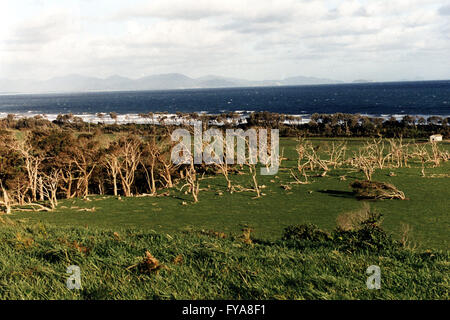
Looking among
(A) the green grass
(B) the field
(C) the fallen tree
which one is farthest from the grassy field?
(A) the green grass

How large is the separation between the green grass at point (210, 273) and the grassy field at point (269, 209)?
11.0 meters

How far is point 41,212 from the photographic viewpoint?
2498cm

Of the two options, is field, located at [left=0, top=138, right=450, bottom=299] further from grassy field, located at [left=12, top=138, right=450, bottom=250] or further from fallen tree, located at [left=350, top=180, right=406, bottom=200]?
fallen tree, located at [left=350, top=180, right=406, bottom=200]

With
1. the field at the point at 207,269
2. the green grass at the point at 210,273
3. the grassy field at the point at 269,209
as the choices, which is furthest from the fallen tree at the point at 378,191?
the green grass at the point at 210,273

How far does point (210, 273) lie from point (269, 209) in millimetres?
19963

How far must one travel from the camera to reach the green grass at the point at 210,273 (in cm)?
429

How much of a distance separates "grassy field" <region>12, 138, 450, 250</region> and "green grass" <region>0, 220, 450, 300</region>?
11.0m

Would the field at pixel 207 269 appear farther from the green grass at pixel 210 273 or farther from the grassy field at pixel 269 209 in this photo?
the grassy field at pixel 269 209

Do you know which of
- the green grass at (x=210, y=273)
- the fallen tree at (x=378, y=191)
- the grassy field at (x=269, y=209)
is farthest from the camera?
the fallen tree at (x=378, y=191)

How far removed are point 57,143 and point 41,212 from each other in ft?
24.0

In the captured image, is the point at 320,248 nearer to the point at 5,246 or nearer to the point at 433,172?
the point at 5,246

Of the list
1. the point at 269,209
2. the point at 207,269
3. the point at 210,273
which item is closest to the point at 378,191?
the point at 269,209
